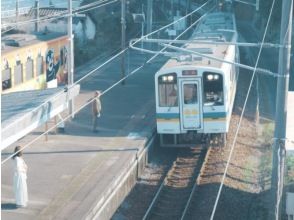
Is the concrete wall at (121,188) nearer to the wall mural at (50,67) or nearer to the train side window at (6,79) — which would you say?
the train side window at (6,79)

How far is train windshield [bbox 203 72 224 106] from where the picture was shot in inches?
613

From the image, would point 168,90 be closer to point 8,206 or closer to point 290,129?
point 290,129

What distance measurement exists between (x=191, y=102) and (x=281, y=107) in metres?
4.53

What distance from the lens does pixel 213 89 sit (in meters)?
15.7

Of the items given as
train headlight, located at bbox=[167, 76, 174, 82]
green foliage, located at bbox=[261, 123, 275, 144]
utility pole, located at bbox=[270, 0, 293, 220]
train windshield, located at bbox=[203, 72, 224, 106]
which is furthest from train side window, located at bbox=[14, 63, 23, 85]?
utility pole, located at bbox=[270, 0, 293, 220]

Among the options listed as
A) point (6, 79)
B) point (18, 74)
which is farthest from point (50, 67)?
point (6, 79)

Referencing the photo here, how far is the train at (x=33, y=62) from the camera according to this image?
687 inches

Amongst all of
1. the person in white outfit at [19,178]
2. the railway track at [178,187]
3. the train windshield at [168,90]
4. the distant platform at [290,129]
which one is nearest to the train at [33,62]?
the train windshield at [168,90]

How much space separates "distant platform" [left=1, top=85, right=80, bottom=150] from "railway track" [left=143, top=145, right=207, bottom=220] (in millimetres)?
2413

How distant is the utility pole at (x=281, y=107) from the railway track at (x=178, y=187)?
5.78ft

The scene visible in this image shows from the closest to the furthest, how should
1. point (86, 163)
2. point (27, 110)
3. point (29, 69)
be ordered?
point (27, 110), point (86, 163), point (29, 69)

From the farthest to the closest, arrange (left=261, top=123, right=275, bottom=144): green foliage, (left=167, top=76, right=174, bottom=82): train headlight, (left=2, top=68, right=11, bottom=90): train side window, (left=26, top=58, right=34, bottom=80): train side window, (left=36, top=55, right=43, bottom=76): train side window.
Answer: (left=36, top=55, right=43, bottom=76): train side window
(left=26, top=58, right=34, bottom=80): train side window
(left=261, top=123, right=275, bottom=144): green foliage
(left=2, top=68, right=11, bottom=90): train side window
(left=167, top=76, right=174, bottom=82): train headlight

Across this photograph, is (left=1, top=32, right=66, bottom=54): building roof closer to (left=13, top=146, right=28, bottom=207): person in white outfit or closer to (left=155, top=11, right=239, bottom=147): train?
(left=155, top=11, right=239, bottom=147): train

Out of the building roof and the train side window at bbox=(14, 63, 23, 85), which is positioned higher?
the building roof
